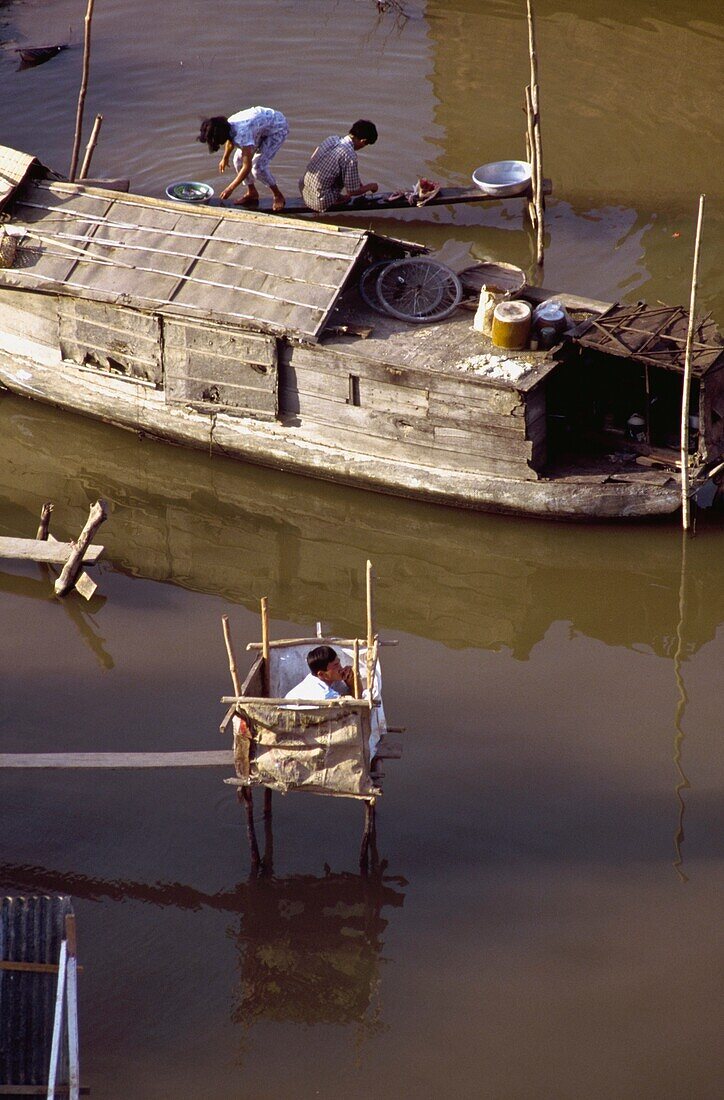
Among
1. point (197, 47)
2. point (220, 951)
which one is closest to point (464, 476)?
point (220, 951)

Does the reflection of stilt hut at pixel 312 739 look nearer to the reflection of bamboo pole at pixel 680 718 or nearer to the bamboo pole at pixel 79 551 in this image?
the reflection of bamboo pole at pixel 680 718

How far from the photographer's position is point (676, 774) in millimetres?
9109

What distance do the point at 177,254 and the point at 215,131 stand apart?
1.98m

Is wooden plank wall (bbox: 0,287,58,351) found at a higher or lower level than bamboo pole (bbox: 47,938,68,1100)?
higher

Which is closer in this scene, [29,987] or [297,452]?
[29,987]

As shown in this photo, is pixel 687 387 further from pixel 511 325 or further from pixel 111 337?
pixel 111 337

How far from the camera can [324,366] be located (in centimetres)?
1101

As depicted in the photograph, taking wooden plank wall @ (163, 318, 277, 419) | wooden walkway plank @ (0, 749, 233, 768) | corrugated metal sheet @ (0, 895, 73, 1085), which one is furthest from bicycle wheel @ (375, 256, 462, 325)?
corrugated metal sheet @ (0, 895, 73, 1085)

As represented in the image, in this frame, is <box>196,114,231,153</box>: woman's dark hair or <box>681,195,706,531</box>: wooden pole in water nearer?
<box>681,195,706,531</box>: wooden pole in water

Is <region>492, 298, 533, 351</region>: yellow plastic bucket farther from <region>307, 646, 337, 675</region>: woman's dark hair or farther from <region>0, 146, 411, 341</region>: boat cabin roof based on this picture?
<region>307, 646, 337, 675</region>: woman's dark hair

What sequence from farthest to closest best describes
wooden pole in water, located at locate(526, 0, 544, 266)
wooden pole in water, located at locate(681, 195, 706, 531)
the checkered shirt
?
the checkered shirt < wooden pole in water, located at locate(526, 0, 544, 266) < wooden pole in water, located at locate(681, 195, 706, 531)

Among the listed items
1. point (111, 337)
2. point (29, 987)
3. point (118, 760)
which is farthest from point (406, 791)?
point (111, 337)

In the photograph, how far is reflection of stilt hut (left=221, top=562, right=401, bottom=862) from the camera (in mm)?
7438

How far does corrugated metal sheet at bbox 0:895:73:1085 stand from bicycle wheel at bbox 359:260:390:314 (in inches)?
261
